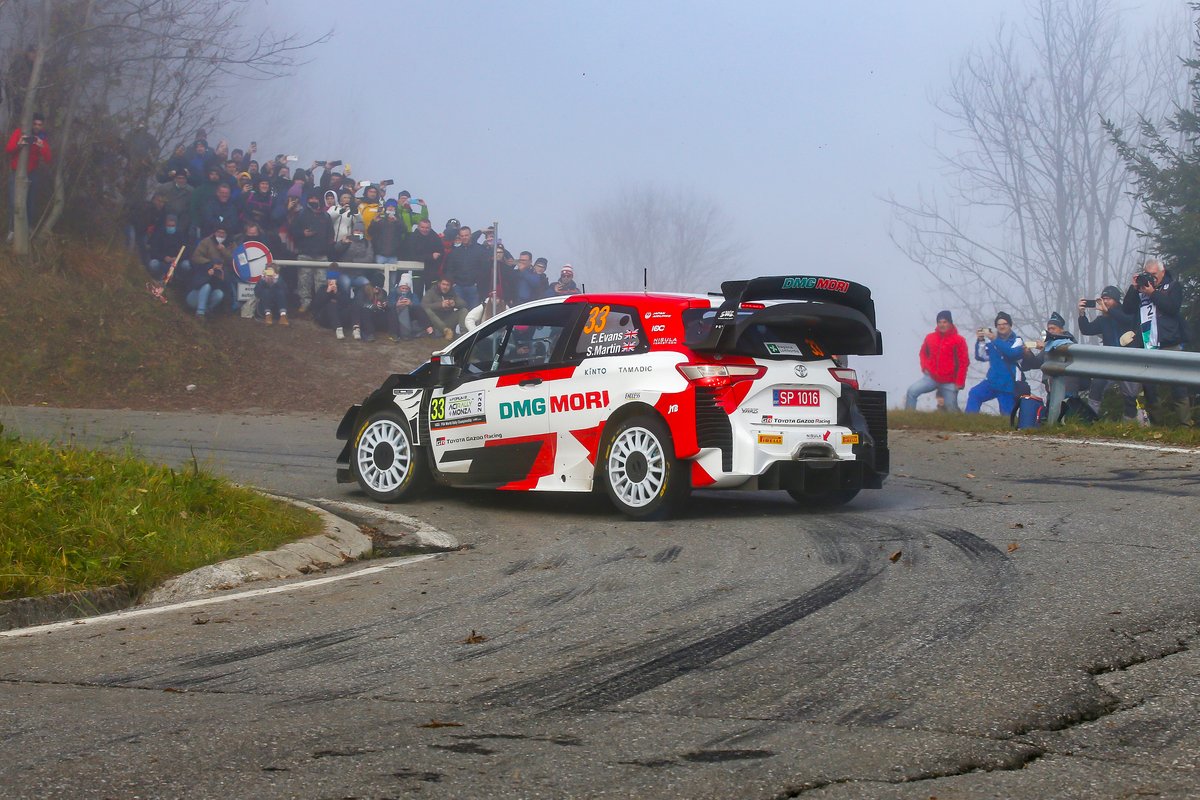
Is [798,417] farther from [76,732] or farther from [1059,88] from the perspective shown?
[1059,88]

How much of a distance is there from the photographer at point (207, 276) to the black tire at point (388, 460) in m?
13.9

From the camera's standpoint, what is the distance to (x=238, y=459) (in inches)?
527

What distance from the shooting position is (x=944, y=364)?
19.2 metres

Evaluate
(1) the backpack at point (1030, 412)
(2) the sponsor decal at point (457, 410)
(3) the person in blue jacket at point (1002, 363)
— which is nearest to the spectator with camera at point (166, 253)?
(3) the person in blue jacket at point (1002, 363)

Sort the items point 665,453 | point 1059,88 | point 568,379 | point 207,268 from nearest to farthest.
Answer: point 665,453
point 568,379
point 207,268
point 1059,88

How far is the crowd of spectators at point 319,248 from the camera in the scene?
938 inches

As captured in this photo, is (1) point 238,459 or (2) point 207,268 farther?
(2) point 207,268

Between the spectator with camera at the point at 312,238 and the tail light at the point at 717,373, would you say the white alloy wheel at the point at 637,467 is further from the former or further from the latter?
the spectator with camera at the point at 312,238

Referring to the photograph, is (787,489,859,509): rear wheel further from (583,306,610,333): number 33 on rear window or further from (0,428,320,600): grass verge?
(0,428,320,600): grass verge

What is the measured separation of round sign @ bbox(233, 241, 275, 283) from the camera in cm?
2416

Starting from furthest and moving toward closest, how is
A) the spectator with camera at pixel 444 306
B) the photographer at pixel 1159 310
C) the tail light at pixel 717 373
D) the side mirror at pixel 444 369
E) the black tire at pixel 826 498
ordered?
the spectator with camera at pixel 444 306 → the photographer at pixel 1159 310 → the side mirror at pixel 444 369 → the black tire at pixel 826 498 → the tail light at pixel 717 373

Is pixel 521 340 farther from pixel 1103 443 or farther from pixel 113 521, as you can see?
pixel 1103 443

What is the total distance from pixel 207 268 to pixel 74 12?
515 cm

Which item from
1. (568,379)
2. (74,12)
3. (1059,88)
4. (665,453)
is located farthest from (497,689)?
(1059,88)
